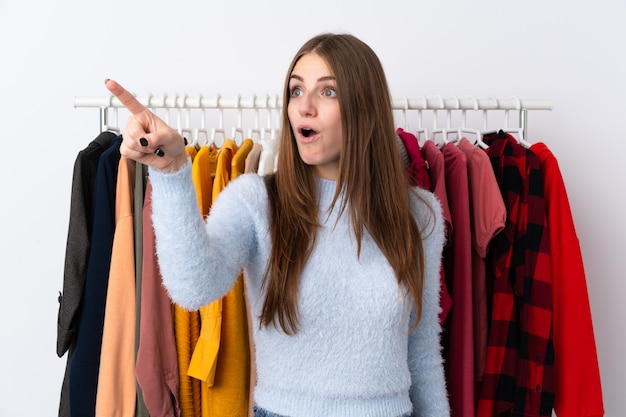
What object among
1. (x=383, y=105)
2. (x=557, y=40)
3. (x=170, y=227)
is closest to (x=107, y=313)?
(x=170, y=227)

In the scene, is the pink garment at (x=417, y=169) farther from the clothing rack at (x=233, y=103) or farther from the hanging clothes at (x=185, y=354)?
the hanging clothes at (x=185, y=354)

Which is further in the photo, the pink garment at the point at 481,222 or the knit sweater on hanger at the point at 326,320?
the pink garment at the point at 481,222

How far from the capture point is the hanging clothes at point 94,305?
168cm

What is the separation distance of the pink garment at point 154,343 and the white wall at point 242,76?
96 centimetres

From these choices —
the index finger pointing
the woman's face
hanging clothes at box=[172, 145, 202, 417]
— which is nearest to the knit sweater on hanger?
the woman's face

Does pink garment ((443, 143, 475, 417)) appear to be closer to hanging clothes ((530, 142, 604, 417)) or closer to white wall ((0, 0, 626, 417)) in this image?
hanging clothes ((530, 142, 604, 417))

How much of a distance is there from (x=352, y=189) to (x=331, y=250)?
139 millimetres

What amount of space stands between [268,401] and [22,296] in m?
1.62

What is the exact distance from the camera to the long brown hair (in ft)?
4.26

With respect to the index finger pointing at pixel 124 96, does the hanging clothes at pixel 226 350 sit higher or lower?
lower

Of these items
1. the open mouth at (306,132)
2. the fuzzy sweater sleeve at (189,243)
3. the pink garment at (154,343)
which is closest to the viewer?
the fuzzy sweater sleeve at (189,243)

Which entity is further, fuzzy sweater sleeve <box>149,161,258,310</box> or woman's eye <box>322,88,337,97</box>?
woman's eye <box>322,88,337,97</box>

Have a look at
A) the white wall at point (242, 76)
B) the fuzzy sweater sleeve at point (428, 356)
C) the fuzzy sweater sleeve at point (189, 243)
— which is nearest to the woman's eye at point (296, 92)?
the fuzzy sweater sleeve at point (189, 243)

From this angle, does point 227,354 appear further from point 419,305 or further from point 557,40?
point 557,40
